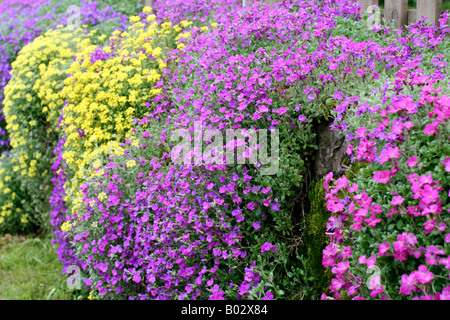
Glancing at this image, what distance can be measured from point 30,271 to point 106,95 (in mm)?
1945

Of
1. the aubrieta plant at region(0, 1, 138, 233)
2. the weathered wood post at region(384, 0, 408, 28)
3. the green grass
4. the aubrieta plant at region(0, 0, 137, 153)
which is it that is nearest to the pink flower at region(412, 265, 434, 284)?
the weathered wood post at region(384, 0, 408, 28)

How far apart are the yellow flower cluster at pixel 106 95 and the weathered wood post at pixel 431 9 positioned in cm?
190

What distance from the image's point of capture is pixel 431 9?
11.5ft

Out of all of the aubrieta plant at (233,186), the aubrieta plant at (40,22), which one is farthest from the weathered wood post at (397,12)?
the aubrieta plant at (40,22)

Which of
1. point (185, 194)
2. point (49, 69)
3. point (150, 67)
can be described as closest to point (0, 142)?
point (49, 69)

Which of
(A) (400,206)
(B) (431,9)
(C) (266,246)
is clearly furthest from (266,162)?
(B) (431,9)

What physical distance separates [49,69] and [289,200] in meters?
2.92

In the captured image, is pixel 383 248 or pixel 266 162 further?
pixel 266 162

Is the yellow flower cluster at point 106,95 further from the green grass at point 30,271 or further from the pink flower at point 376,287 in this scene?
the pink flower at point 376,287

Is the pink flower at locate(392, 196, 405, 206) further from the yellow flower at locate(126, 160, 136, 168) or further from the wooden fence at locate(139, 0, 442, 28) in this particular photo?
the wooden fence at locate(139, 0, 442, 28)

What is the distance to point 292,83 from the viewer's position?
2.78m

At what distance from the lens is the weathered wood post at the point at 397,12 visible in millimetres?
3740

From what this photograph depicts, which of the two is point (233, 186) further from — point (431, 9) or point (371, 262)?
point (431, 9)

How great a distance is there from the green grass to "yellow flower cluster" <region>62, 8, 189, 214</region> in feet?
2.75
